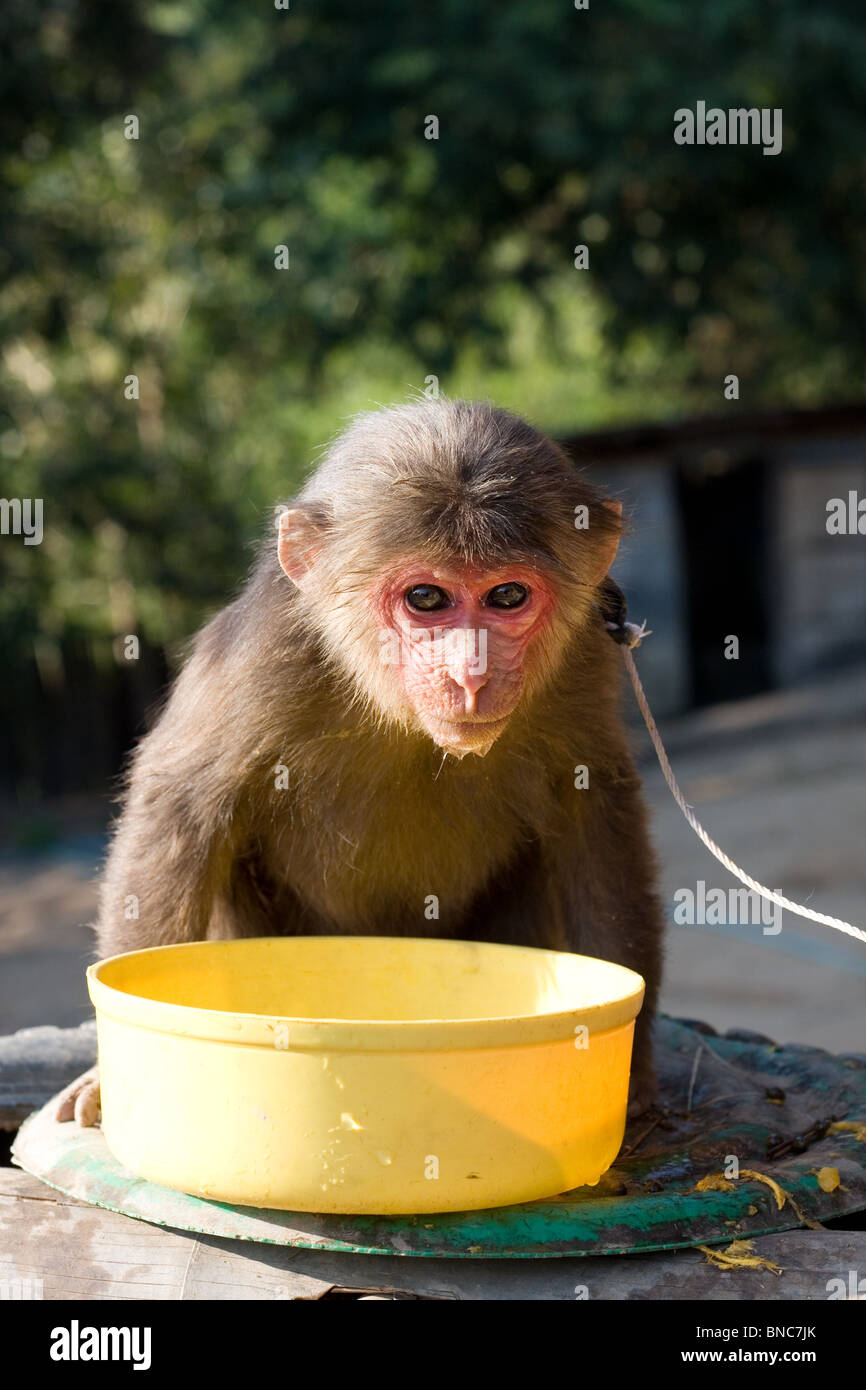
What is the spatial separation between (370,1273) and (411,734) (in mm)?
1384

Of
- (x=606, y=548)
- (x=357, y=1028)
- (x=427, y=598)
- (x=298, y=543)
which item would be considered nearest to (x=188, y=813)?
(x=298, y=543)

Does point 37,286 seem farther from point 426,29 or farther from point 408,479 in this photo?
point 408,479

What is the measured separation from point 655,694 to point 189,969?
1451 cm

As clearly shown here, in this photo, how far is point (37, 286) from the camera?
15.2m

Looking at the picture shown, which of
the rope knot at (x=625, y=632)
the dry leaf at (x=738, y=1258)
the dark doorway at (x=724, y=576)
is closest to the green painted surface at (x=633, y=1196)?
the dry leaf at (x=738, y=1258)

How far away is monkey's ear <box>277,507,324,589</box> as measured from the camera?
12.6ft

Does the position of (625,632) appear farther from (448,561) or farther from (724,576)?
(724,576)

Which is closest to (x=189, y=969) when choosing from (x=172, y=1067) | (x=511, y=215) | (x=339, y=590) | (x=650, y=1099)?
(x=172, y=1067)

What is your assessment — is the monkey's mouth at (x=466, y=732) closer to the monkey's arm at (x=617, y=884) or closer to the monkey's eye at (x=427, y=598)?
the monkey's eye at (x=427, y=598)

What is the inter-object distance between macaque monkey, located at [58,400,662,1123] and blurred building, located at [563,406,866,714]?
41.3ft

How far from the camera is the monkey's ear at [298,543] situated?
383 cm

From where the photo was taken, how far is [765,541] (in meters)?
18.0

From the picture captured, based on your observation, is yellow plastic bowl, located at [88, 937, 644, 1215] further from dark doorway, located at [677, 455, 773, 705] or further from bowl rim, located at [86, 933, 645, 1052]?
dark doorway, located at [677, 455, 773, 705]

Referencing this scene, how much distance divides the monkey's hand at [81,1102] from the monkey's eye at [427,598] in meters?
1.49
